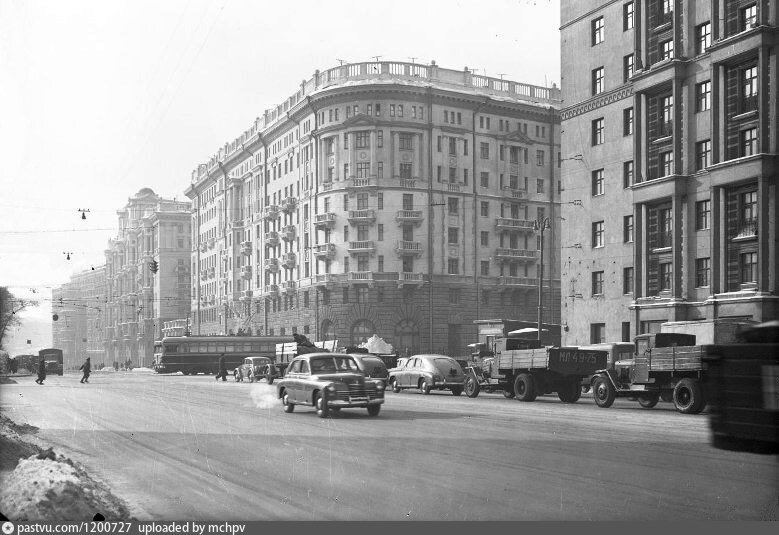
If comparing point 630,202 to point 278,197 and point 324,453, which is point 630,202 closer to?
point 324,453

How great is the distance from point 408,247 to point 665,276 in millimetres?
32694

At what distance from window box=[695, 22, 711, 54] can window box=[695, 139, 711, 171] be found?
457cm

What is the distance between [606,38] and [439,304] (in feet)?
100

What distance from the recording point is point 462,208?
248ft

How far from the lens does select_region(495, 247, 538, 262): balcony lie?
7798 centimetres

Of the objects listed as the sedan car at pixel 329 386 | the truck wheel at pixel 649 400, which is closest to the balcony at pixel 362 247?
the truck wheel at pixel 649 400

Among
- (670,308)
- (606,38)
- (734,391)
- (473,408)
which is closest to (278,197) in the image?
(606,38)

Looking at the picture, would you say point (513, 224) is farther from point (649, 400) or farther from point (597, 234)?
point (649, 400)

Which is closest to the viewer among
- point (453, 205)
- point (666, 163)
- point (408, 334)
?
point (666, 163)

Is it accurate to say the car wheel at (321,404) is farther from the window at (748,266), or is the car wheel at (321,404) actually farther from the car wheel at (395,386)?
the window at (748,266)

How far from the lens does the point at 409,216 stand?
74375 millimetres

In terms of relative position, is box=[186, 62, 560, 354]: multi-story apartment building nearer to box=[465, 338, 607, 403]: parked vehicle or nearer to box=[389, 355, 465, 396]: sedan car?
box=[389, 355, 465, 396]: sedan car

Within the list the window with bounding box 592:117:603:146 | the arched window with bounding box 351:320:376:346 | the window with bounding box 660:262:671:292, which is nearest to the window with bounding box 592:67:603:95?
the window with bounding box 592:117:603:146

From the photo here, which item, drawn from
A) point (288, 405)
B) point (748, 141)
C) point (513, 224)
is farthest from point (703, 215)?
point (513, 224)
